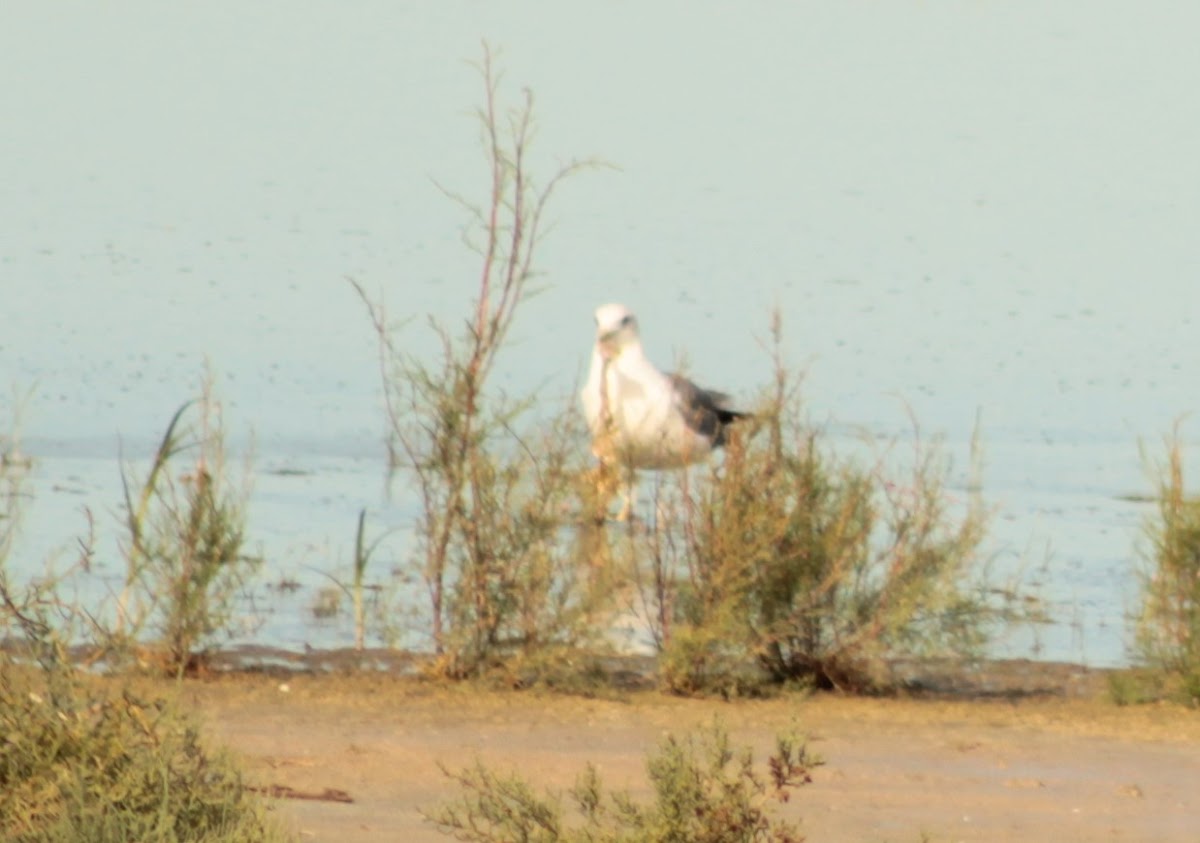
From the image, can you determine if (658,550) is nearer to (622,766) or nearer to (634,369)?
(622,766)

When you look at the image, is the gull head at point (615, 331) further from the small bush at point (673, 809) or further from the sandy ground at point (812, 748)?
the small bush at point (673, 809)

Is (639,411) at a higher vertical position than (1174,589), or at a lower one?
higher

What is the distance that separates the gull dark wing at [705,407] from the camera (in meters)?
11.6

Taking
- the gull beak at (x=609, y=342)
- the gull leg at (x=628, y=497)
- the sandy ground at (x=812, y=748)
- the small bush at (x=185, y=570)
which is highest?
the gull beak at (x=609, y=342)

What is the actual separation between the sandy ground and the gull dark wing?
279 centimetres

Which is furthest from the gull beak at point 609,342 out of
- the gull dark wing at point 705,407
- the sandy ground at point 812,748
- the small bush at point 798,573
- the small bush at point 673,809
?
the small bush at point 673,809

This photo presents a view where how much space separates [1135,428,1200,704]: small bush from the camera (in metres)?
8.90

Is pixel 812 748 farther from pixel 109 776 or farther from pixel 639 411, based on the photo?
pixel 639 411

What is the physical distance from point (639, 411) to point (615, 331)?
0.99 meters

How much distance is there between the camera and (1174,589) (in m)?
9.00

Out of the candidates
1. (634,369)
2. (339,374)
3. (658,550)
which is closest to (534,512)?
(658,550)

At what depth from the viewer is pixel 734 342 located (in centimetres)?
1845

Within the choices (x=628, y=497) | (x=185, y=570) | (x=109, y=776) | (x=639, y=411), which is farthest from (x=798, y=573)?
(x=639, y=411)

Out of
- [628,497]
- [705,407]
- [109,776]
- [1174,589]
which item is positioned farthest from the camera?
[705,407]
